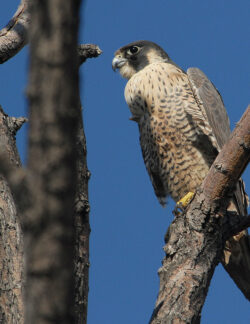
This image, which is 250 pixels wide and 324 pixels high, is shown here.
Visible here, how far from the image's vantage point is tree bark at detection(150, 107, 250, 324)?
3.35 metres

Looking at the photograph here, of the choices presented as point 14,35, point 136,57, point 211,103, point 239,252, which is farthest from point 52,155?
point 136,57

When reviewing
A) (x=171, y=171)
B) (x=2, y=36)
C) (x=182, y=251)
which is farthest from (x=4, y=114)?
(x=171, y=171)

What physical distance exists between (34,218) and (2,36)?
350 cm

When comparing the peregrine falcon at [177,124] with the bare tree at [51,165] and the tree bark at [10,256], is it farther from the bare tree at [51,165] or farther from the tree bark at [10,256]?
the bare tree at [51,165]

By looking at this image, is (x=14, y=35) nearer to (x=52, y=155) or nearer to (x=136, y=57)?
(x=136, y=57)

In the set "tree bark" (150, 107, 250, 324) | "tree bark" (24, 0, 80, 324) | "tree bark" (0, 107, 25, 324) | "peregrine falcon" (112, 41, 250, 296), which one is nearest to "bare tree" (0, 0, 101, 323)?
"tree bark" (24, 0, 80, 324)

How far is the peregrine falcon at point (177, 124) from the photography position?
17.1ft

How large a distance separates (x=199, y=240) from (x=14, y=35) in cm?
228

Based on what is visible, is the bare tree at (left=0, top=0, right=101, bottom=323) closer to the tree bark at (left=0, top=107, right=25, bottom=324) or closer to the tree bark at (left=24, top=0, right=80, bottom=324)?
the tree bark at (left=24, top=0, right=80, bottom=324)

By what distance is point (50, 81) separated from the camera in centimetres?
133

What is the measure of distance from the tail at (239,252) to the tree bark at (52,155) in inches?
124

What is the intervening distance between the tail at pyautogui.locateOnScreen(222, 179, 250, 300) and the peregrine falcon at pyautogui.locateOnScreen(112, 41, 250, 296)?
0.04 meters

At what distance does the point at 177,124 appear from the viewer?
5.23 meters

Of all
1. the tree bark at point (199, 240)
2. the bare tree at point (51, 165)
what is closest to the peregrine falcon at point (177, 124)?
the tree bark at point (199, 240)
